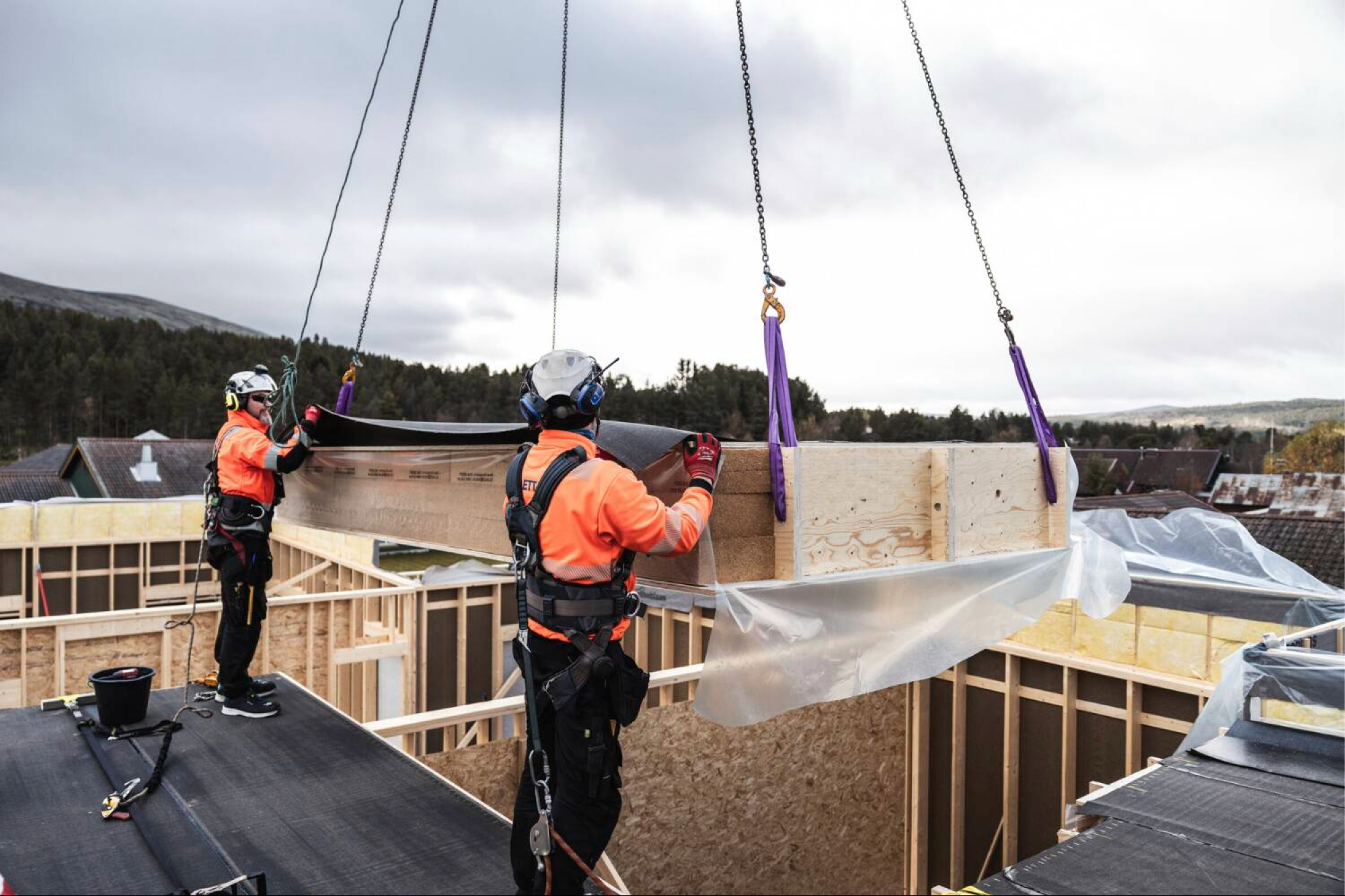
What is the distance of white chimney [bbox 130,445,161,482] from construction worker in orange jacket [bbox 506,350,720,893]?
29.7 meters

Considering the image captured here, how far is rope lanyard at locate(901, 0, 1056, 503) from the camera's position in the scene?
4219mm

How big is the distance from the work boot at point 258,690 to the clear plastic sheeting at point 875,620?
3818 mm

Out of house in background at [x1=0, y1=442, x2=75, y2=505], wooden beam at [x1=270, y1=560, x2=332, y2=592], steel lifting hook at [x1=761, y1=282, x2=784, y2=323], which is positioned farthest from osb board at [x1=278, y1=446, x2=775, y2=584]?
house in background at [x1=0, y1=442, x2=75, y2=505]

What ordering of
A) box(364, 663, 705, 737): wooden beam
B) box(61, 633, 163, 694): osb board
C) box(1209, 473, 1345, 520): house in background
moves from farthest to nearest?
box(1209, 473, 1345, 520): house in background, box(61, 633, 163, 694): osb board, box(364, 663, 705, 737): wooden beam

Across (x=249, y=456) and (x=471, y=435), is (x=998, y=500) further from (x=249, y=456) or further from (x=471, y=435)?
(x=249, y=456)

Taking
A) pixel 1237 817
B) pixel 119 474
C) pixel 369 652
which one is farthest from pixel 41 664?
pixel 119 474

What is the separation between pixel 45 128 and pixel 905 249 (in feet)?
31.4

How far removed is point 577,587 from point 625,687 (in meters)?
0.43

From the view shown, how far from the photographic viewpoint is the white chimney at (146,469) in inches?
1104

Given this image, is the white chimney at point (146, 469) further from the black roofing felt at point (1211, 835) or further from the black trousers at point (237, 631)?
the black roofing felt at point (1211, 835)

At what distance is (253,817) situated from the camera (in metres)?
4.18

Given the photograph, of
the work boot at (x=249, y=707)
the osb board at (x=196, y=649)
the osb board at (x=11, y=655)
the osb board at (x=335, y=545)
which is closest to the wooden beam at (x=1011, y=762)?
the work boot at (x=249, y=707)

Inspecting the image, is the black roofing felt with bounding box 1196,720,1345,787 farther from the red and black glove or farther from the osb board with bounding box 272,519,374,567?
the osb board with bounding box 272,519,374,567

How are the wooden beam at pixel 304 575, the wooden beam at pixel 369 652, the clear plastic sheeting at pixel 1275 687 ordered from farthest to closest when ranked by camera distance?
the wooden beam at pixel 304 575 < the wooden beam at pixel 369 652 < the clear plastic sheeting at pixel 1275 687
